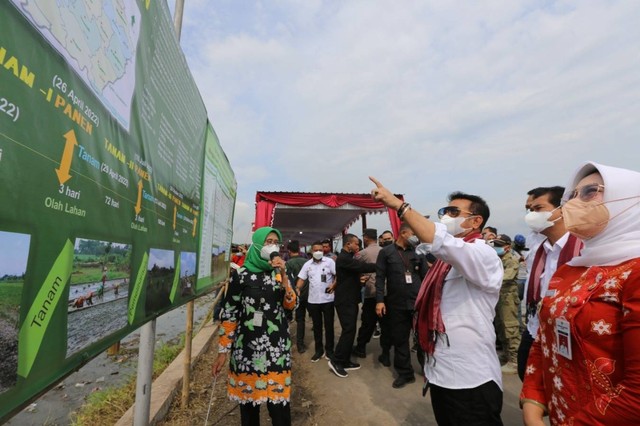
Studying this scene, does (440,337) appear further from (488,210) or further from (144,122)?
(144,122)

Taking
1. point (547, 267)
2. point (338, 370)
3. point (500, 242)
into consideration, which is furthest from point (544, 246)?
point (338, 370)

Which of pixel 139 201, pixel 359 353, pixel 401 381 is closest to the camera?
pixel 139 201

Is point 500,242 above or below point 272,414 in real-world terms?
above

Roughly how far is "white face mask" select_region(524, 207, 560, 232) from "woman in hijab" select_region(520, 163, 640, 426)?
3.13ft

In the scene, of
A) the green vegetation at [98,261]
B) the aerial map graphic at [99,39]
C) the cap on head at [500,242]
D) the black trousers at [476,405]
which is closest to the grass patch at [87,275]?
the green vegetation at [98,261]

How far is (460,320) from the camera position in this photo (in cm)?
180

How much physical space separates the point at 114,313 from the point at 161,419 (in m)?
2.17

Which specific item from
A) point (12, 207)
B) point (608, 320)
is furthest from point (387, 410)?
point (12, 207)

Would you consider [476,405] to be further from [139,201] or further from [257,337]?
[139,201]

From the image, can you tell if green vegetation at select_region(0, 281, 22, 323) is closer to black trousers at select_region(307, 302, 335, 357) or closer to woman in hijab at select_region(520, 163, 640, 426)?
woman in hijab at select_region(520, 163, 640, 426)

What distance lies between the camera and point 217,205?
11.6 feet

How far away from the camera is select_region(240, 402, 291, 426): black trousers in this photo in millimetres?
2381

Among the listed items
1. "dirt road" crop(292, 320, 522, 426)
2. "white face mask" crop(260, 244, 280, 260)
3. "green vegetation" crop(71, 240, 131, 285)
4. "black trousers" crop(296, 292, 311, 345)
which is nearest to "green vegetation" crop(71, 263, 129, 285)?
"green vegetation" crop(71, 240, 131, 285)

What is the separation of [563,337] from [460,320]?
0.66 metres
